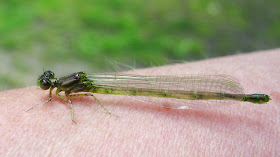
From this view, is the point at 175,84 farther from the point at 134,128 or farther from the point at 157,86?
the point at 134,128

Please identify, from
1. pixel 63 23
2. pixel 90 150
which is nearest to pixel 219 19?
pixel 63 23

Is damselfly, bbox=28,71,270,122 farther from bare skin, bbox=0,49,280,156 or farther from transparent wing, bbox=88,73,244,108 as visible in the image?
bare skin, bbox=0,49,280,156

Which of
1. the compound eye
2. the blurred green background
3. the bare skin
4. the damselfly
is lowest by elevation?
the bare skin

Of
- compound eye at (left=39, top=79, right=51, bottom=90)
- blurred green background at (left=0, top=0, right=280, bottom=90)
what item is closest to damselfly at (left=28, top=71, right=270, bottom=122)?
compound eye at (left=39, top=79, right=51, bottom=90)

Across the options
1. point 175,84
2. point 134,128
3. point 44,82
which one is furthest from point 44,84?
point 175,84

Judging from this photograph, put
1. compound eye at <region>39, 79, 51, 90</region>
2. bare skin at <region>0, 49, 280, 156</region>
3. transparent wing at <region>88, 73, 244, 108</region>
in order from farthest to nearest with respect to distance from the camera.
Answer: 1. compound eye at <region>39, 79, 51, 90</region>
2. transparent wing at <region>88, 73, 244, 108</region>
3. bare skin at <region>0, 49, 280, 156</region>

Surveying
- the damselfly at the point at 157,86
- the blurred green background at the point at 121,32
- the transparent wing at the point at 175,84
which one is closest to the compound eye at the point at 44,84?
the damselfly at the point at 157,86
